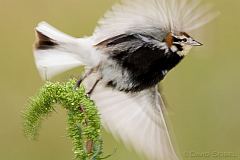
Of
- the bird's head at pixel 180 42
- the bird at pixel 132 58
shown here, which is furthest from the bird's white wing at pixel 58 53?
the bird's head at pixel 180 42

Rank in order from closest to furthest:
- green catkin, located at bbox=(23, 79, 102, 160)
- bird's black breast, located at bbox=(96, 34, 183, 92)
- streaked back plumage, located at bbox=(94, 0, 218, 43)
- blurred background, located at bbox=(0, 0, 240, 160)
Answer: green catkin, located at bbox=(23, 79, 102, 160)
streaked back plumage, located at bbox=(94, 0, 218, 43)
bird's black breast, located at bbox=(96, 34, 183, 92)
blurred background, located at bbox=(0, 0, 240, 160)

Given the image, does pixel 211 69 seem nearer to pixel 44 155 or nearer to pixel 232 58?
pixel 232 58

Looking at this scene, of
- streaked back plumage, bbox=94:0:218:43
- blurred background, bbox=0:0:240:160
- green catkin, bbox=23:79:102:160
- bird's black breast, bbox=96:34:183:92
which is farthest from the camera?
blurred background, bbox=0:0:240:160

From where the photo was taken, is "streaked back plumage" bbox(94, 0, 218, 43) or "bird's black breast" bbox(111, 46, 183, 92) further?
"bird's black breast" bbox(111, 46, 183, 92)

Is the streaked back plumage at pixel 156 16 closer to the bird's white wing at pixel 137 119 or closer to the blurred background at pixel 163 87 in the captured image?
the bird's white wing at pixel 137 119

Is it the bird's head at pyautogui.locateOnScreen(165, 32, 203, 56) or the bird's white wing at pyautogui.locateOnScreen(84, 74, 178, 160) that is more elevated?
the bird's head at pyautogui.locateOnScreen(165, 32, 203, 56)

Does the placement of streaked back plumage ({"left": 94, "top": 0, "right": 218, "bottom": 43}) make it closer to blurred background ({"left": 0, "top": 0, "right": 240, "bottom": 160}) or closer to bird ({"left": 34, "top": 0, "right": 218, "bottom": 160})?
bird ({"left": 34, "top": 0, "right": 218, "bottom": 160})

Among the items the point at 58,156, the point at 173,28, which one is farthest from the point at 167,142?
the point at 58,156

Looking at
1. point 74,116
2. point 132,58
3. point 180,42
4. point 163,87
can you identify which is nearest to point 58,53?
point 132,58

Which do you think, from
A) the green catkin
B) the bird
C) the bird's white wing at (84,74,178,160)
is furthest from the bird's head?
the green catkin

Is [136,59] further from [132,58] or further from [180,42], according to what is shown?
[180,42]
